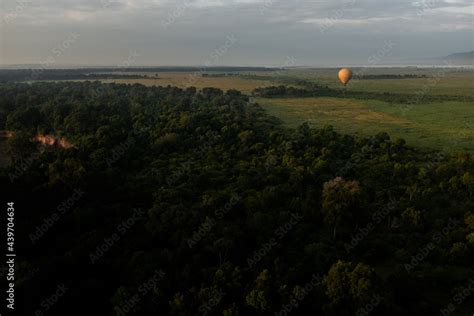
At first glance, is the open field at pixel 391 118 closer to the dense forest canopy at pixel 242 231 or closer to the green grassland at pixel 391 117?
the green grassland at pixel 391 117

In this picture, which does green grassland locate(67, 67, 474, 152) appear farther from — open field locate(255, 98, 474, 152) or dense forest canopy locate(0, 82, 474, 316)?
Result: dense forest canopy locate(0, 82, 474, 316)

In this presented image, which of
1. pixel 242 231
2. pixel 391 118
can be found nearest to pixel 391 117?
pixel 391 118

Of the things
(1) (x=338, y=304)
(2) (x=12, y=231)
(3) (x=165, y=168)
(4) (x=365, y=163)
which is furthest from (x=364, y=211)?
(2) (x=12, y=231)

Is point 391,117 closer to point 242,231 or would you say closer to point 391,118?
point 391,118

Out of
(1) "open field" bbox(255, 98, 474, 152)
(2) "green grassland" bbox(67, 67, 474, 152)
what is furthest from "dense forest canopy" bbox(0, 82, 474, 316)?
(2) "green grassland" bbox(67, 67, 474, 152)

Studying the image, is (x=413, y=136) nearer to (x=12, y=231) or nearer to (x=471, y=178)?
(x=471, y=178)
